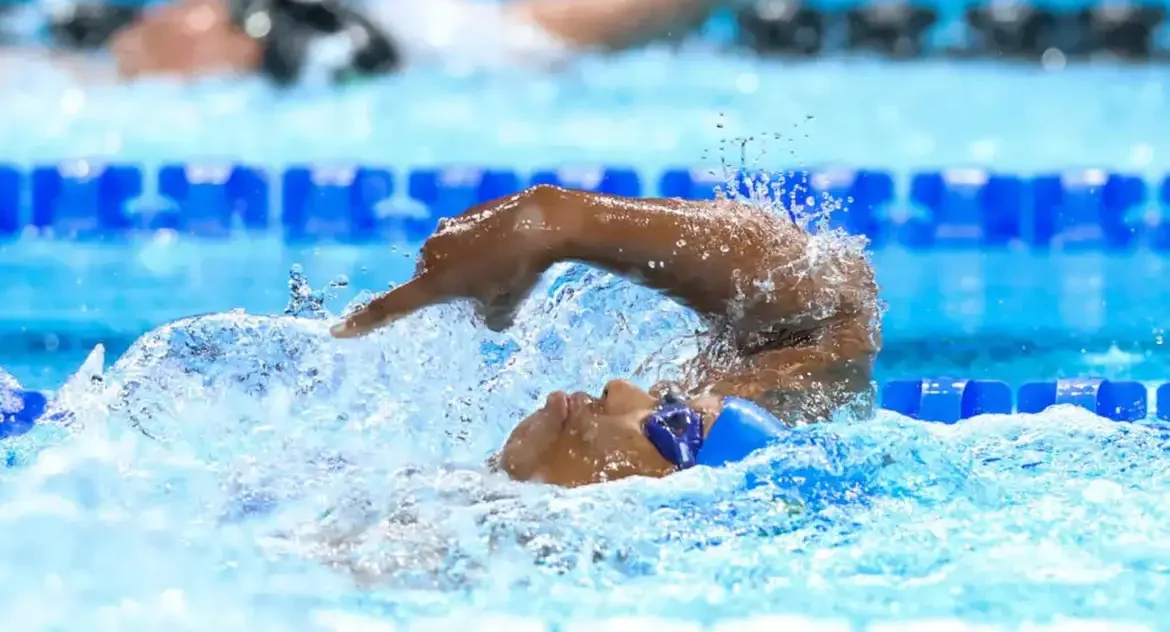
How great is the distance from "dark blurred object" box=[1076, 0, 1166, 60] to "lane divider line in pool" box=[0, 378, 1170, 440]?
4.23 meters

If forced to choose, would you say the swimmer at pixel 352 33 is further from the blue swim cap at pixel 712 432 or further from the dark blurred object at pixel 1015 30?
the blue swim cap at pixel 712 432

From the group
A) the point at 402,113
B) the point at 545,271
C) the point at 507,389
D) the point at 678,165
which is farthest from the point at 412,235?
the point at 545,271

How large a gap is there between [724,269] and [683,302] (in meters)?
0.09

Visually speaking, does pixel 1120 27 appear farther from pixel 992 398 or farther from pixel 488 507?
pixel 488 507

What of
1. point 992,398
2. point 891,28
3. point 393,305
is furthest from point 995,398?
point 891,28

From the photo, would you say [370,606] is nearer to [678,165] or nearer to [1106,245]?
[1106,245]

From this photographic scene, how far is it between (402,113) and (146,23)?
50.0 inches

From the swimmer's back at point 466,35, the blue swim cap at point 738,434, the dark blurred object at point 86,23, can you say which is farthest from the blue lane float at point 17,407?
the dark blurred object at point 86,23

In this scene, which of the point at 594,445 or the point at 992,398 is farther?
the point at 992,398

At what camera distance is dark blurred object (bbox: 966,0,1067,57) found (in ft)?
22.6

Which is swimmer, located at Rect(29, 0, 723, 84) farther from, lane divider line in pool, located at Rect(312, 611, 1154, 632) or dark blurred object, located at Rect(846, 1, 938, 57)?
lane divider line in pool, located at Rect(312, 611, 1154, 632)

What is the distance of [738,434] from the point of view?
5.94 feet

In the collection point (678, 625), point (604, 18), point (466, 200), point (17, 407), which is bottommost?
point (678, 625)

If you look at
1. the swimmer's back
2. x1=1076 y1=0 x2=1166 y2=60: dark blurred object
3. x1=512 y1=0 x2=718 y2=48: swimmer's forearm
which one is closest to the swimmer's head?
the swimmer's back
